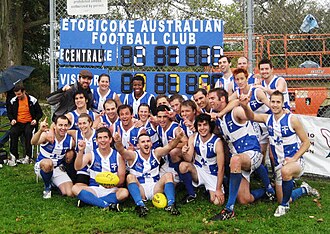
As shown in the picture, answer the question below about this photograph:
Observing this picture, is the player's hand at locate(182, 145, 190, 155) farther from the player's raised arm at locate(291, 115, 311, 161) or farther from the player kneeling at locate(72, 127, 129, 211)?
the player's raised arm at locate(291, 115, 311, 161)

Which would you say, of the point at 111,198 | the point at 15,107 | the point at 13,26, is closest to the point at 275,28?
the point at 15,107

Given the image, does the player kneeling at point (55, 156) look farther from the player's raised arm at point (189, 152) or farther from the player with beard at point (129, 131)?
the player's raised arm at point (189, 152)

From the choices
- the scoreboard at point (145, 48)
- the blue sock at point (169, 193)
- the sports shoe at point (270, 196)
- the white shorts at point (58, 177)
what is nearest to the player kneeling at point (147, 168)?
the blue sock at point (169, 193)

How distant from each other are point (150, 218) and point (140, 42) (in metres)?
3.25

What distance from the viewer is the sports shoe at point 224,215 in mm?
5113

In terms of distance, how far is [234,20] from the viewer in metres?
7.91

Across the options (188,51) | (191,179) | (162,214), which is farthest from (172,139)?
(188,51)

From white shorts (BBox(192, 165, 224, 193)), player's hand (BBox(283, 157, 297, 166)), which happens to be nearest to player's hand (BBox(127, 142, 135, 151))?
white shorts (BBox(192, 165, 224, 193))

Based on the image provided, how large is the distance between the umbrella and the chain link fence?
86 centimetres

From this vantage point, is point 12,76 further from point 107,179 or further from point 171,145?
point 171,145

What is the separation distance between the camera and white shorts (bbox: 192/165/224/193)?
583cm

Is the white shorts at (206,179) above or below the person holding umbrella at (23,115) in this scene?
below

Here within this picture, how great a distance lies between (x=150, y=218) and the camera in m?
5.18

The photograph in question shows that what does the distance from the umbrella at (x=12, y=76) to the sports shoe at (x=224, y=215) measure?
15.8 feet
